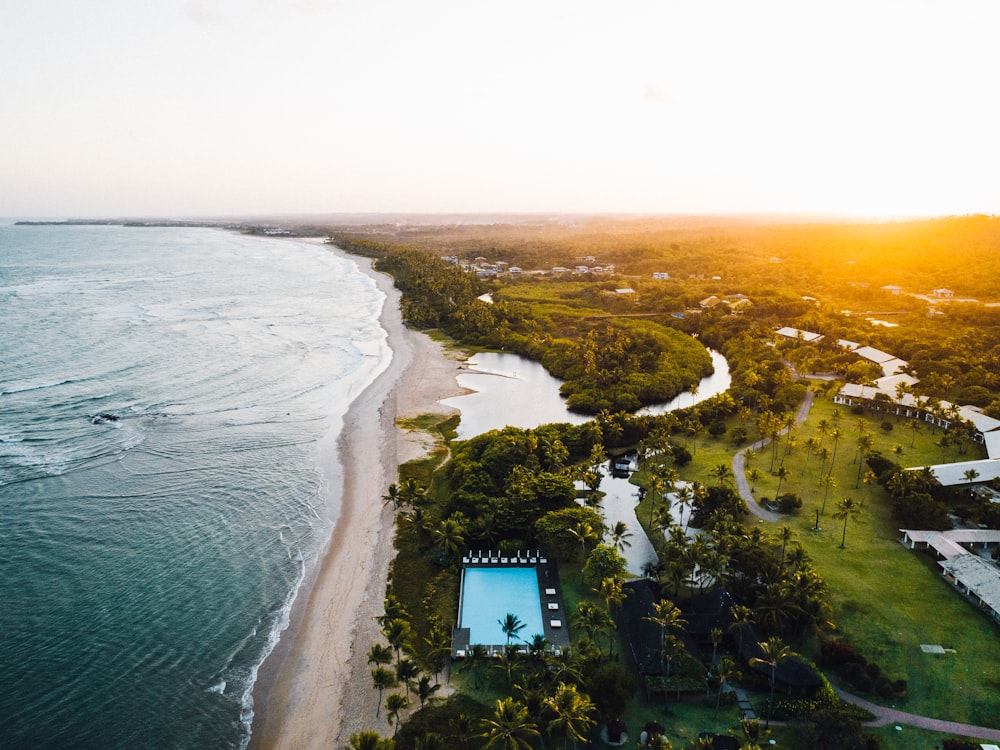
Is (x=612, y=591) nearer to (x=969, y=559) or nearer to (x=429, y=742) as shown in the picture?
(x=429, y=742)

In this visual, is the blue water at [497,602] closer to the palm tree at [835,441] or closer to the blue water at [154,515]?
the blue water at [154,515]

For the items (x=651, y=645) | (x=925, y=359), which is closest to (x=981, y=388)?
(x=925, y=359)

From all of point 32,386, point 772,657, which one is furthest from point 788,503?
point 32,386

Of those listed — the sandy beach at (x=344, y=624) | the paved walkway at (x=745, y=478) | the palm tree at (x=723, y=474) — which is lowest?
the sandy beach at (x=344, y=624)

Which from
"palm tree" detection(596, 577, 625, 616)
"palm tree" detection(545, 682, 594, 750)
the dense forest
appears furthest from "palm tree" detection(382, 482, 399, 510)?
the dense forest

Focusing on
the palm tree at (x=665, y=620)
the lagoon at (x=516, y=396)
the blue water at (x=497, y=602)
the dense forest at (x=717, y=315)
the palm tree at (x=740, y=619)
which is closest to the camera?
the palm tree at (x=665, y=620)

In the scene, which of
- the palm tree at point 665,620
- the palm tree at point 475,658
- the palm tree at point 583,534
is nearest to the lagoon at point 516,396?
the palm tree at point 583,534
